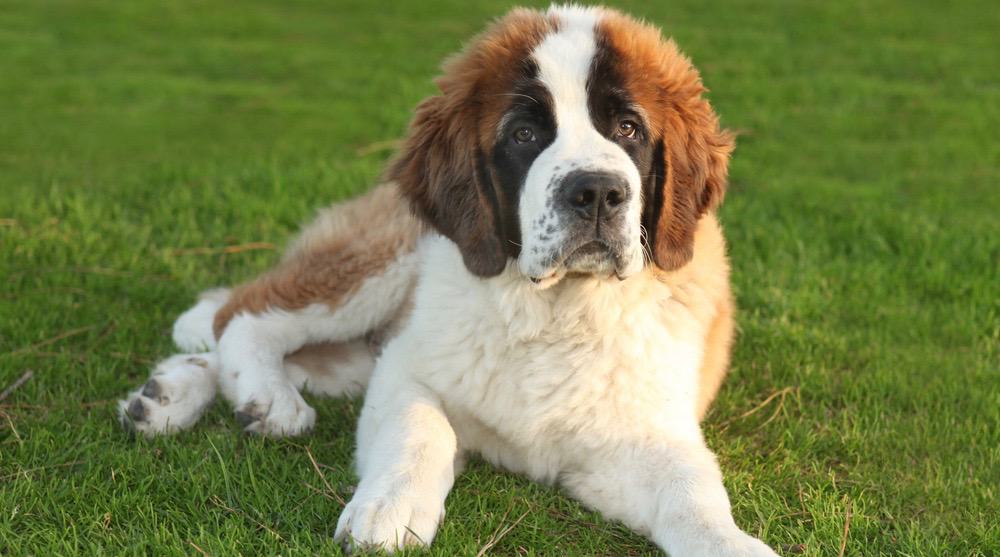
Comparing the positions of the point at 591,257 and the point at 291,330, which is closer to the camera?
the point at 591,257

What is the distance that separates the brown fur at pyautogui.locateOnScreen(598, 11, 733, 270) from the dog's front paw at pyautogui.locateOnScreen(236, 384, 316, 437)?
124cm

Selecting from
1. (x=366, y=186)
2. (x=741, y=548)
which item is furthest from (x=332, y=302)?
(x=366, y=186)

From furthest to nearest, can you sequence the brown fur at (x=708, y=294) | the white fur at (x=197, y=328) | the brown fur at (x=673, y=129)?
the white fur at (x=197, y=328)
the brown fur at (x=708, y=294)
the brown fur at (x=673, y=129)

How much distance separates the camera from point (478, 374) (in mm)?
3203

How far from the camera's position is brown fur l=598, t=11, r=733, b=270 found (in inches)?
119

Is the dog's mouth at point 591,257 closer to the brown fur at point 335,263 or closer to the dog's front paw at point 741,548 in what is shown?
the dog's front paw at point 741,548

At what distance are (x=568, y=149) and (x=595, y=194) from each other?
178 mm

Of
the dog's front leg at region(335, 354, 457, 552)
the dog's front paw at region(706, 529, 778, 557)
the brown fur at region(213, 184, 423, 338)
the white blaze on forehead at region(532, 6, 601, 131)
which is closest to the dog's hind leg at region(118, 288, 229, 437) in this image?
the brown fur at region(213, 184, 423, 338)

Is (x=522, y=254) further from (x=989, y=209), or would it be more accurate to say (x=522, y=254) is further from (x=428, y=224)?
(x=989, y=209)

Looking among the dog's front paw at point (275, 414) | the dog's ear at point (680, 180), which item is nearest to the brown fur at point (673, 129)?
the dog's ear at point (680, 180)

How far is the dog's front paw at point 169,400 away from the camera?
3.40 meters

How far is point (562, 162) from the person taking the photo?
112 inches

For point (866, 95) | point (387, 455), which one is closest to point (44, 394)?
point (387, 455)

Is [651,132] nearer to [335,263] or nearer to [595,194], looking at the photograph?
[595,194]
